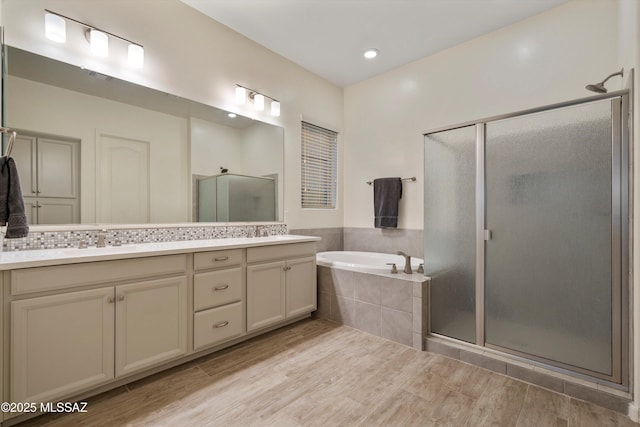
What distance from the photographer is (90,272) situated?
1518 mm

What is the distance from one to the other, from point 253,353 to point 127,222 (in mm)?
1345

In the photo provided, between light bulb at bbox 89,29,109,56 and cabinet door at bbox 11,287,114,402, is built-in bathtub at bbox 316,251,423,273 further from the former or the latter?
light bulb at bbox 89,29,109,56

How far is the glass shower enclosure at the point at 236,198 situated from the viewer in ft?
8.34

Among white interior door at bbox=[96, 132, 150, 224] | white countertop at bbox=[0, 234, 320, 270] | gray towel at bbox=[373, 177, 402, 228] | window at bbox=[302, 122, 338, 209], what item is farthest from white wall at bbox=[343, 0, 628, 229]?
white interior door at bbox=[96, 132, 150, 224]

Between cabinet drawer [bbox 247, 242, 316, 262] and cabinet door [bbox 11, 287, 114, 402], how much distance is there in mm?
968

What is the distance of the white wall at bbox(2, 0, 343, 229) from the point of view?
1.83 meters

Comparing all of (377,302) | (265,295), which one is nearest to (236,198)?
(265,295)

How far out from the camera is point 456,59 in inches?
118

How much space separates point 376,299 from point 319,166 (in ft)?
6.22

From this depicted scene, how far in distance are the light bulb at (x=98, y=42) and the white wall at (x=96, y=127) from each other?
0.32 m

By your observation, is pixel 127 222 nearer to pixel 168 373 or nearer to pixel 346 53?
pixel 168 373

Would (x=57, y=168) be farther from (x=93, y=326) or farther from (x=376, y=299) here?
(x=376, y=299)

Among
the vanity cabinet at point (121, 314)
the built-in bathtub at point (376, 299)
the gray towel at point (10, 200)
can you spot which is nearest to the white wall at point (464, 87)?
the built-in bathtub at point (376, 299)

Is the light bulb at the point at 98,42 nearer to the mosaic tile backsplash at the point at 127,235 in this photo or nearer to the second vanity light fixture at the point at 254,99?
the second vanity light fixture at the point at 254,99
